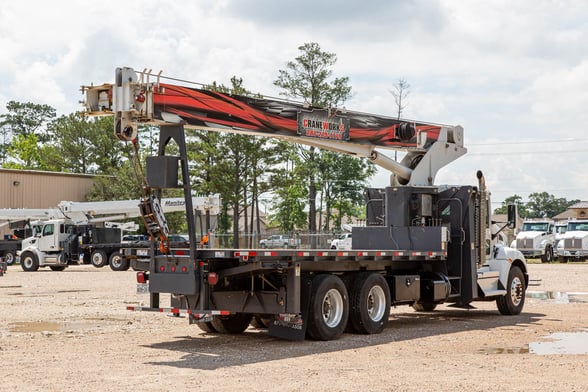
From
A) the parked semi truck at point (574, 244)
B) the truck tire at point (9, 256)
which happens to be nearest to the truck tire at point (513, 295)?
the parked semi truck at point (574, 244)

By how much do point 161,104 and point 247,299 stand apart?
10.7ft

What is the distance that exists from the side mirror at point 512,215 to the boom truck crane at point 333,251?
6cm

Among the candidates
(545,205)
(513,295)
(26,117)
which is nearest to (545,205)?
(545,205)

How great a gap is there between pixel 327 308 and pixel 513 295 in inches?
234

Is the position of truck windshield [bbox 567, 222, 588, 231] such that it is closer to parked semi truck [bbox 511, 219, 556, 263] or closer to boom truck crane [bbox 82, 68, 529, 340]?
parked semi truck [bbox 511, 219, 556, 263]

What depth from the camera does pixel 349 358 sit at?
11.7 metres

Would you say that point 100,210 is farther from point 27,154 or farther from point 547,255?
point 27,154

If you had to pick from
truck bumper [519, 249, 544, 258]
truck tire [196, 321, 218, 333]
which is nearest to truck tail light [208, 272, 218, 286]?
truck tire [196, 321, 218, 333]

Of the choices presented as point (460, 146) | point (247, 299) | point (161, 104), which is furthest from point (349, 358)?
point (460, 146)

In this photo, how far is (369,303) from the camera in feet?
48.0

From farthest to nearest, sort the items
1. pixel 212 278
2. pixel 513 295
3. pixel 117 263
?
pixel 117 263, pixel 513 295, pixel 212 278

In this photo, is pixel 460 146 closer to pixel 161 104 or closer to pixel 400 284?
pixel 400 284

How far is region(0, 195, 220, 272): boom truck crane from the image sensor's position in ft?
135

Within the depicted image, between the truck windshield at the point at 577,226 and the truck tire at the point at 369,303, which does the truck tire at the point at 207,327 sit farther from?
the truck windshield at the point at 577,226
